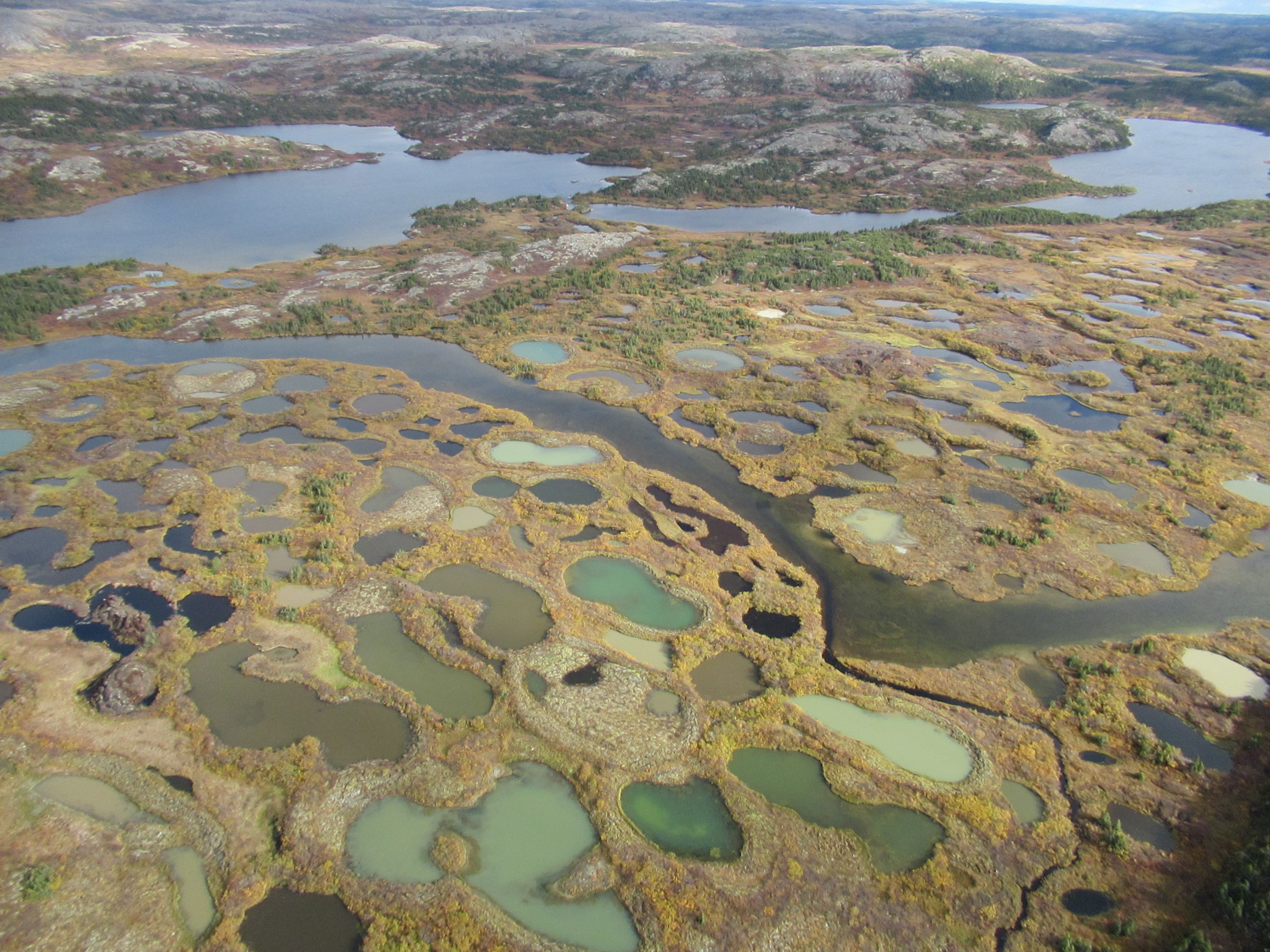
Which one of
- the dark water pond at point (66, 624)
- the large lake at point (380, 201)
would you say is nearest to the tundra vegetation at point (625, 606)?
the dark water pond at point (66, 624)

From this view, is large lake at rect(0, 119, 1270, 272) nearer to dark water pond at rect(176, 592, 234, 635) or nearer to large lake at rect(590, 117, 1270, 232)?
large lake at rect(590, 117, 1270, 232)

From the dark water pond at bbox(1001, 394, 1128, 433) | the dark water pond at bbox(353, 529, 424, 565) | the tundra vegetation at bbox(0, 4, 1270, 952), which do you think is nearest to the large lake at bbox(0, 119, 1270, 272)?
the tundra vegetation at bbox(0, 4, 1270, 952)

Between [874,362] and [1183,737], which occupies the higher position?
[874,362]

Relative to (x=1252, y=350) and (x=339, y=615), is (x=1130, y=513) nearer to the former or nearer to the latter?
(x=1252, y=350)

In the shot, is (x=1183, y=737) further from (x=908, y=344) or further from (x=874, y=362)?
(x=908, y=344)

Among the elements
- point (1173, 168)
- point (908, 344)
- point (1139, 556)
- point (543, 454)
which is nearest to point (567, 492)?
point (543, 454)

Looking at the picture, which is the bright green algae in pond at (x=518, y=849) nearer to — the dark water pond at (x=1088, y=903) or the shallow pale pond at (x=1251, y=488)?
the dark water pond at (x=1088, y=903)
